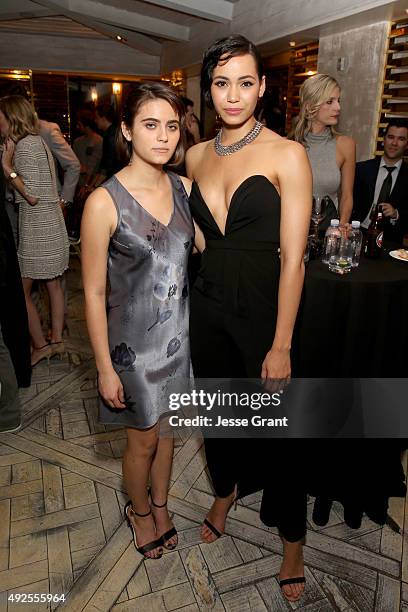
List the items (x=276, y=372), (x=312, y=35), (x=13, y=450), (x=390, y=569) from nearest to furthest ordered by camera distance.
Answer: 1. (x=276, y=372)
2. (x=390, y=569)
3. (x=13, y=450)
4. (x=312, y=35)

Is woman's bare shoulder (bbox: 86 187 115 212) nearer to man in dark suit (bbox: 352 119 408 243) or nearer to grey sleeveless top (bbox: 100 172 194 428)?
grey sleeveless top (bbox: 100 172 194 428)

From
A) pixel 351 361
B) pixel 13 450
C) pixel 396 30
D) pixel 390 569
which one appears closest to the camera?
pixel 390 569

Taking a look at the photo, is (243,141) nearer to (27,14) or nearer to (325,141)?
(325,141)

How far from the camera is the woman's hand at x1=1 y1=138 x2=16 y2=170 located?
3373 millimetres

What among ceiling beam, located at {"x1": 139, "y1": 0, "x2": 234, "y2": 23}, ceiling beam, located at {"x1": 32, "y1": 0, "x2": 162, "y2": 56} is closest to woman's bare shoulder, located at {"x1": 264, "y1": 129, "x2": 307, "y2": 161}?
ceiling beam, located at {"x1": 139, "y1": 0, "x2": 234, "y2": 23}

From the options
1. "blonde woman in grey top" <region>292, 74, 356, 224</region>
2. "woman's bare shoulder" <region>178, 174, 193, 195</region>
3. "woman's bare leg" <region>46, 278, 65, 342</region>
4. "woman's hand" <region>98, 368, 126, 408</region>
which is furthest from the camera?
"woman's bare leg" <region>46, 278, 65, 342</region>

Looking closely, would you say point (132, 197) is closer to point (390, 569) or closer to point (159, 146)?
point (159, 146)

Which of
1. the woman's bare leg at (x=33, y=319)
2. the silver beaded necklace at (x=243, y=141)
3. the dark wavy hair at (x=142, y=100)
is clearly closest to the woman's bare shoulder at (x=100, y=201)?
the dark wavy hair at (x=142, y=100)

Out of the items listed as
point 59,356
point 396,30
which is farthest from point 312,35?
point 59,356

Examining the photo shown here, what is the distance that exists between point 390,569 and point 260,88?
206cm

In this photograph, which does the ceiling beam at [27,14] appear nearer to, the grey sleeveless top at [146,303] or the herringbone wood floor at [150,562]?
the herringbone wood floor at [150,562]

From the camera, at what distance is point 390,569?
6.88 feet

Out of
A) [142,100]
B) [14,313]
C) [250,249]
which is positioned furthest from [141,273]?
[14,313]

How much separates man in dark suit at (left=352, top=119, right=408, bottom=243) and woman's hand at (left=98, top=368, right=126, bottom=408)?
267 cm
